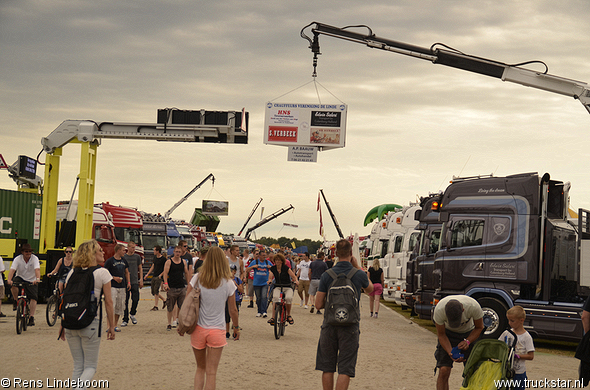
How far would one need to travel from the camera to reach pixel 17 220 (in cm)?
2117

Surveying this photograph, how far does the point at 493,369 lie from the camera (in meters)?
6.05

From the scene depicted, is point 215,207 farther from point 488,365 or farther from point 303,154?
point 488,365

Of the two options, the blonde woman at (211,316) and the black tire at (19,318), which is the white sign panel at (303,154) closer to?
the black tire at (19,318)

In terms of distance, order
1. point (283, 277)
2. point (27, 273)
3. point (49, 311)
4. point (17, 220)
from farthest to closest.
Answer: point (17, 220)
point (49, 311)
point (283, 277)
point (27, 273)

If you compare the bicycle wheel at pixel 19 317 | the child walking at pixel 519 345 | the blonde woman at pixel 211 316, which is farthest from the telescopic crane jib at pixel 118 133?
the child walking at pixel 519 345

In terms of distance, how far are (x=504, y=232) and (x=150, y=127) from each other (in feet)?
37.5

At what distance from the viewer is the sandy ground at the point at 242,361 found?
876 centimetres

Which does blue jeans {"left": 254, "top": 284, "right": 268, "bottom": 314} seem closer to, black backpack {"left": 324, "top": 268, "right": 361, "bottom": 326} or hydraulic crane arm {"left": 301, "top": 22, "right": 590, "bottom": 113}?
hydraulic crane arm {"left": 301, "top": 22, "right": 590, "bottom": 113}

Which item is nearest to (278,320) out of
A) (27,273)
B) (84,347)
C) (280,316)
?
(280,316)

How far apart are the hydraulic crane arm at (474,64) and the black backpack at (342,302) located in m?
10.9

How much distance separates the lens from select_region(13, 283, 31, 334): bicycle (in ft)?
43.3

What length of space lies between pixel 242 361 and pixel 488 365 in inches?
202

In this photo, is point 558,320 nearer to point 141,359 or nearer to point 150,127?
point 141,359

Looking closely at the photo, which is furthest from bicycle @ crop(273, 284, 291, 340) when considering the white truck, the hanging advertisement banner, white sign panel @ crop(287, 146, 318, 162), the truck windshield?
the hanging advertisement banner
